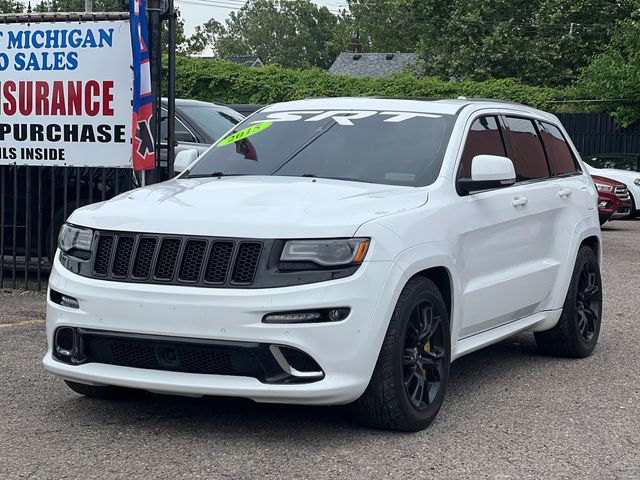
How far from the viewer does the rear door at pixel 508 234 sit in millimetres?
6406

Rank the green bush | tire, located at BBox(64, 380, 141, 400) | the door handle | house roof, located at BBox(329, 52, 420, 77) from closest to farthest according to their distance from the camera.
A: tire, located at BBox(64, 380, 141, 400) → the door handle → the green bush → house roof, located at BBox(329, 52, 420, 77)

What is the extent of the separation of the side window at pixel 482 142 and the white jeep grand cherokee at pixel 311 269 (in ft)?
0.05

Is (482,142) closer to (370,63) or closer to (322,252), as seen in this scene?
(322,252)

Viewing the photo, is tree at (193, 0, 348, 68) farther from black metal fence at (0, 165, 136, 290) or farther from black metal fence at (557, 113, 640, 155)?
black metal fence at (0, 165, 136, 290)

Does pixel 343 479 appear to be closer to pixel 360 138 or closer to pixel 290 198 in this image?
pixel 290 198

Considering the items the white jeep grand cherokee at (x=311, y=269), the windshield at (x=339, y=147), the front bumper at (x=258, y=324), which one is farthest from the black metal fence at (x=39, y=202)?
the front bumper at (x=258, y=324)

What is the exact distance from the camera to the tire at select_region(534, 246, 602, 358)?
777cm

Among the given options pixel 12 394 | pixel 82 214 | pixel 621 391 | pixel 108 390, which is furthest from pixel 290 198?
pixel 621 391

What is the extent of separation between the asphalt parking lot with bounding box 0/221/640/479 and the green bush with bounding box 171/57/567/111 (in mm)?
24854

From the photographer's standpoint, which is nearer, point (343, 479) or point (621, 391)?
point (343, 479)

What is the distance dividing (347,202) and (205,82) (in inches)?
1060

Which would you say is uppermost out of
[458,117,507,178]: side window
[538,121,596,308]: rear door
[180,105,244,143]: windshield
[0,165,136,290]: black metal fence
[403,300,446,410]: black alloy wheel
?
[458,117,507,178]: side window

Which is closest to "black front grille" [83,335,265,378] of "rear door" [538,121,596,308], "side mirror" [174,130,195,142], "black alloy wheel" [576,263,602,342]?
"rear door" [538,121,596,308]

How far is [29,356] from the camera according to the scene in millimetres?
7488
